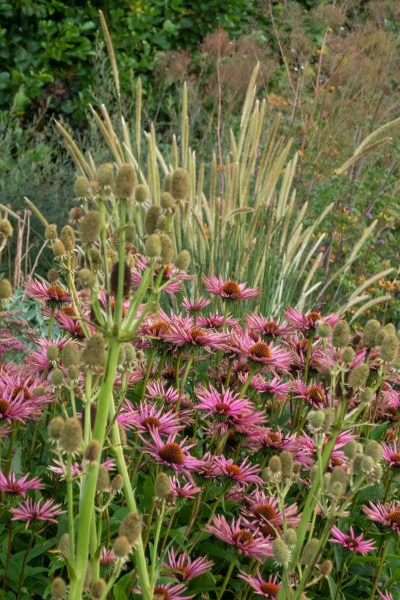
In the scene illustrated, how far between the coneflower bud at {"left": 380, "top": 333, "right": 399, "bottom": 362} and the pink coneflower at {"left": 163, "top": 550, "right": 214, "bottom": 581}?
0.60m

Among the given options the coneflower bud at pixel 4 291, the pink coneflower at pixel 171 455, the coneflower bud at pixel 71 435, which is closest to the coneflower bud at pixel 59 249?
the coneflower bud at pixel 4 291

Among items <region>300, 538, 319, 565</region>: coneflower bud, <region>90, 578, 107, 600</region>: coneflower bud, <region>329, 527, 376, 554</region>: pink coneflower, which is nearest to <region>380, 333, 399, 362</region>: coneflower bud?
<region>300, 538, 319, 565</region>: coneflower bud

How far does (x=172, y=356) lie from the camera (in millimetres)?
2088

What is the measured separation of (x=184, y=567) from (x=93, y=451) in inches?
25.7

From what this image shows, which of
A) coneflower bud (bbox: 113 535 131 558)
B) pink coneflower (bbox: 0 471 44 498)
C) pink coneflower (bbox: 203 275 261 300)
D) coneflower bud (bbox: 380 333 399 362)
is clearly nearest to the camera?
coneflower bud (bbox: 113 535 131 558)

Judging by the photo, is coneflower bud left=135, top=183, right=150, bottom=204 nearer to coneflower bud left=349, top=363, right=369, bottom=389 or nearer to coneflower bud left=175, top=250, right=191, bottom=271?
coneflower bud left=175, top=250, right=191, bottom=271

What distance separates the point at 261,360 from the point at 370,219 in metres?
3.55

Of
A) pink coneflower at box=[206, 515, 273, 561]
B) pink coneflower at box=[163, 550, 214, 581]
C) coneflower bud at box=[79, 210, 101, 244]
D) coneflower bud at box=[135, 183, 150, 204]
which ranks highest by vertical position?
coneflower bud at box=[135, 183, 150, 204]

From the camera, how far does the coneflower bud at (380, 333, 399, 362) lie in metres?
1.29

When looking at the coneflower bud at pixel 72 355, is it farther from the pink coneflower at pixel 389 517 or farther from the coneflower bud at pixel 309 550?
the pink coneflower at pixel 389 517

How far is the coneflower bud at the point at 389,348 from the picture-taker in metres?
1.29

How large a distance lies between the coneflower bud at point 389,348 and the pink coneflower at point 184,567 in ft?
1.96

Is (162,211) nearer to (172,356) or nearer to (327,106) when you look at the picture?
(172,356)

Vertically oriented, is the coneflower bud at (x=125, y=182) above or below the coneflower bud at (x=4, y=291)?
above
